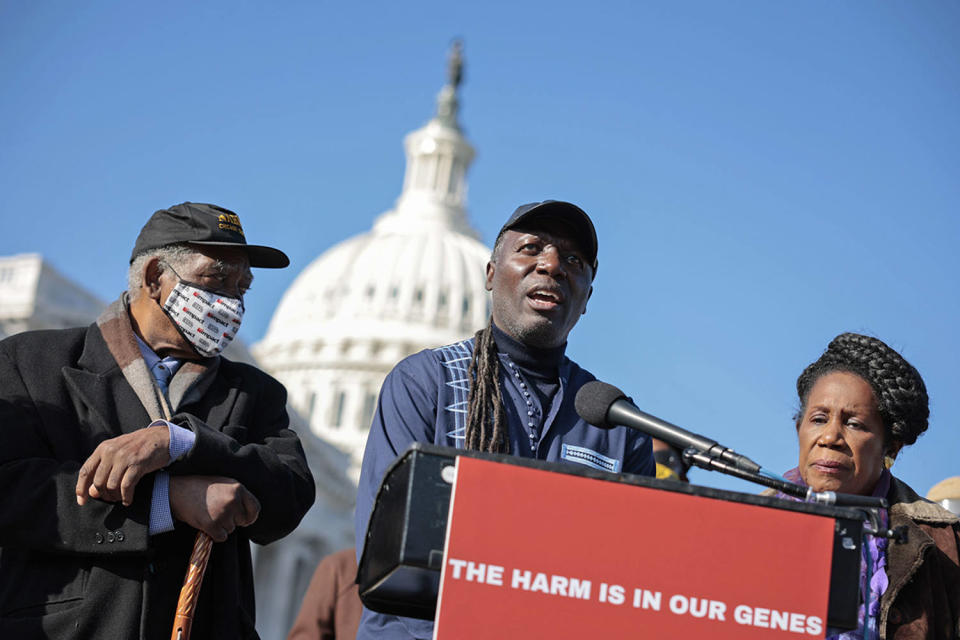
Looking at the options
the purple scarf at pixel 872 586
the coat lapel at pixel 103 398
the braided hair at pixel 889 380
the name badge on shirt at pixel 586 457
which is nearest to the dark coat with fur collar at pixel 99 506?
the coat lapel at pixel 103 398

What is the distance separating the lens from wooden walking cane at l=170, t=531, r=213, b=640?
12.6 feet

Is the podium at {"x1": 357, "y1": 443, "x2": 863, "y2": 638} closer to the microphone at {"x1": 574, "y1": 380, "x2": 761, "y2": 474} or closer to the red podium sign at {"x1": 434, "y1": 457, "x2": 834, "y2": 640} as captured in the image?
the red podium sign at {"x1": 434, "y1": 457, "x2": 834, "y2": 640}

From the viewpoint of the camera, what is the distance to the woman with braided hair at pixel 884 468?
4.08 m

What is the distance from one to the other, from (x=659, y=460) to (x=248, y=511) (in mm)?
3480

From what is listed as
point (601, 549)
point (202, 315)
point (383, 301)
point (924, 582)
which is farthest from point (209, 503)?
point (383, 301)

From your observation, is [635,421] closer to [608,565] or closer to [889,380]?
[608,565]

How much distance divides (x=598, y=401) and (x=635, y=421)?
126 mm

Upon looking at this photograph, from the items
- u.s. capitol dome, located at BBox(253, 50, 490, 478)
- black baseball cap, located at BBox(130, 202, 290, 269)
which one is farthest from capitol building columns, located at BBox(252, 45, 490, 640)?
black baseball cap, located at BBox(130, 202, 290, 269)

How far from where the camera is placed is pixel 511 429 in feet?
12.4

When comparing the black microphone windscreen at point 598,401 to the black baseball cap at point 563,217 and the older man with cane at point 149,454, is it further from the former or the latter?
the older man with cane at point 149,454

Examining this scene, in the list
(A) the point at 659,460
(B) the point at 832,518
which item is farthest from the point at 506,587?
(A) the point at 659,460

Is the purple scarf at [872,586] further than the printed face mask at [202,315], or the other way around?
the printed face mask at [202,315]

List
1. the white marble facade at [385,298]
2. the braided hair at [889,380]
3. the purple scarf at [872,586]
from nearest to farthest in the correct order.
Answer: the purple scarf at [872,586]
the braided hair at [889,380]
the white marble facade at [385,298]

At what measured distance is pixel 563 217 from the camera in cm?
390
